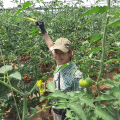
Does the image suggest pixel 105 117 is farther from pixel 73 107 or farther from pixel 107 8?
pixel 107 8

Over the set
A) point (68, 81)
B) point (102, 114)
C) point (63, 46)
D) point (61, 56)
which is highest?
point (63, 46)

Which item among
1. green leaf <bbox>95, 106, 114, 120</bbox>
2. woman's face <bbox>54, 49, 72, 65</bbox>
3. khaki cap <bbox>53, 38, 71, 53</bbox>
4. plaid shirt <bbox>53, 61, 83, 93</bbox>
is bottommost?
plaid shirt <bbox>53, 61, 83, 93</bbox>

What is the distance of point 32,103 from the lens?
6.69 feet

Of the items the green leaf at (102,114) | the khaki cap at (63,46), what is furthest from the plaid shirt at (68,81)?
the green leaf at (102,114)

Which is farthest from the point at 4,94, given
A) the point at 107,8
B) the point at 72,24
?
the point at 72,24

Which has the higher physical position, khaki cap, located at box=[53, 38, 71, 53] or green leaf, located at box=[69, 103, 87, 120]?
khaki cap, located at box=[53, 38, 71, 53]

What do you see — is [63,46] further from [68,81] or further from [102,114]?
[102,114]

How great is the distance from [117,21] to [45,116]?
2.29m

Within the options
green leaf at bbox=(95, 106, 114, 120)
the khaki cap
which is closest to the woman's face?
the khaki cap

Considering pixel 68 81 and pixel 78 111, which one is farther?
pixel 68 81

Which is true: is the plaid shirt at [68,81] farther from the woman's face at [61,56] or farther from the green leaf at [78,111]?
the green leaf at [78,111]

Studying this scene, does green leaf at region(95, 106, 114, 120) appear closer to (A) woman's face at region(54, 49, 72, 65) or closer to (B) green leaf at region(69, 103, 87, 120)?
(B) green leaf at region(69, 103, 87, 120)

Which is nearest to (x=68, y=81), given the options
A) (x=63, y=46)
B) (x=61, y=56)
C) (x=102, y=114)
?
(x=61, y=56)

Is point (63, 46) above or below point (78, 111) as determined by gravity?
above
